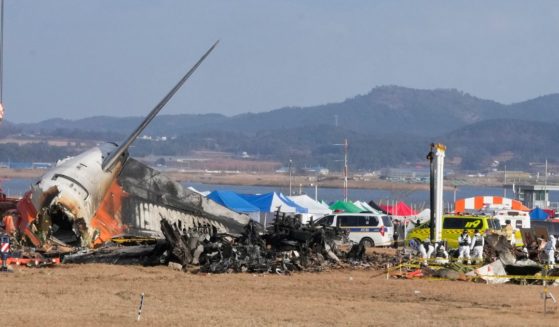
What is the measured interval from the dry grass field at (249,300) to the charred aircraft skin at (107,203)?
282 centimetres

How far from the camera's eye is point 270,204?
55.7m

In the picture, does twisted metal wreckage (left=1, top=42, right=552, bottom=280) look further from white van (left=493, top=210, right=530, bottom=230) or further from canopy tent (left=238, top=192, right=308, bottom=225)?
white van (left=493, top=210, right=530, bottom=230)

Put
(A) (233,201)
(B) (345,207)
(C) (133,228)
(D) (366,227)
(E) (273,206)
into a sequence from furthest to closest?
(B) (345,207), (E) (273,206), (A) (233,201), (D) (366,227), (C) (133,228)

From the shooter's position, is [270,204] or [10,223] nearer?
[10,223]

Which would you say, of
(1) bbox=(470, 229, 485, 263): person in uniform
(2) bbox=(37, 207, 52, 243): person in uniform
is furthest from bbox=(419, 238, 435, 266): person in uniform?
(2) bbox=(37, 207, 52, 243): person in uniform

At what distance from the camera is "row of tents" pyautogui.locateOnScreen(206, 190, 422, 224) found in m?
52.7

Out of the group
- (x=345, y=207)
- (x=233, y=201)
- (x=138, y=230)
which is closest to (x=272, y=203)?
(x=233, y=201)

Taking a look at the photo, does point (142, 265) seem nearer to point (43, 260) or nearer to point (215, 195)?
point (43, 260)

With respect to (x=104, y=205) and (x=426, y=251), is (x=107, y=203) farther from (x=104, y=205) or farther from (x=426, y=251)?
(x=426, y=251)

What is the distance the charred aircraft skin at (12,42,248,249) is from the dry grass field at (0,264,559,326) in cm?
282

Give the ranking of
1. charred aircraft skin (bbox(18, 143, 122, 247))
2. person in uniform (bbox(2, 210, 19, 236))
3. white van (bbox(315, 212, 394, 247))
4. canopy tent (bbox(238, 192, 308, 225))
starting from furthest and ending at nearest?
A: canopy tent (bbox(238, 192, 308, 225))
white van (bbox(315, 212, 394, 247))
person in uniform (bbox(2, 210, 19, 236))
charred aircraft skin (bbox(18, 143, 122, 247))

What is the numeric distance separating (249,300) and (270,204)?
31.9 metres

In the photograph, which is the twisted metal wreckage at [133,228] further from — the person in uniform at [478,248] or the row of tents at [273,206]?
the row of tents at [273,206]

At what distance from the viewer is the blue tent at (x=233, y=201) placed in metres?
52.0
